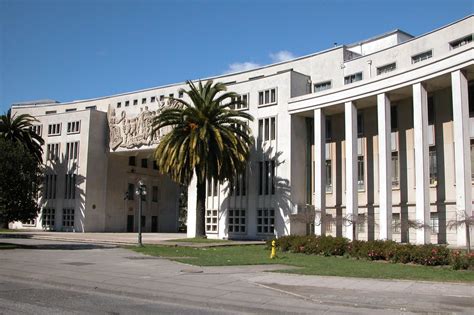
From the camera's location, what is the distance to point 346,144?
37344mm

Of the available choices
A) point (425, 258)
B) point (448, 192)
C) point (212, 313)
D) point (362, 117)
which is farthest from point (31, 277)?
point (362, 117)

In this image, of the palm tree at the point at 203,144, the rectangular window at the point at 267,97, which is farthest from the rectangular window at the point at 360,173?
the rectangular window at the point at 267,97

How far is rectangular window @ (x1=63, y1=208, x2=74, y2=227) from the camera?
57.0m

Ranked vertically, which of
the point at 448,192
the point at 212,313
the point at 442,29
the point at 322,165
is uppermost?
the point at 442,29

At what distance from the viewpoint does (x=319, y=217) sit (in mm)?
37938

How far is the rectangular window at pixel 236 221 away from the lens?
43719 millimetres

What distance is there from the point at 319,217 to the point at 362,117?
345 inches

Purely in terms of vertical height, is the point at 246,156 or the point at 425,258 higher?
the point at 246,156

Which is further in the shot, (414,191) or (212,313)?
(414,191)

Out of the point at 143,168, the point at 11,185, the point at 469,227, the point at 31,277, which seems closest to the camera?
the point at 31,277

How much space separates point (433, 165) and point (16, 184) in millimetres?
27069

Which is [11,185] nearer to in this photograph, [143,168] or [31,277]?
[31,277]

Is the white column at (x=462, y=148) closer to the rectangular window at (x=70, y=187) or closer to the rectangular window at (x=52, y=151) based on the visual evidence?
the rectangular window at (x=70, y=187)

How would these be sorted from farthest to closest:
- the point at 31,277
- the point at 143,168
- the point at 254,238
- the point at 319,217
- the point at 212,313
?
1. the point at 143,168
2. the point at 254,238
3. the point at 319,217
4. the point at 31,277
5. the point at 212,313
